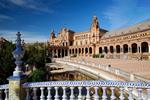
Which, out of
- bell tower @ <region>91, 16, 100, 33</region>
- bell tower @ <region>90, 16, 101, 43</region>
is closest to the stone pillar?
bell tower @ <region>90, 16, 101, 43</region>

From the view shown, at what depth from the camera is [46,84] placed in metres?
6.04

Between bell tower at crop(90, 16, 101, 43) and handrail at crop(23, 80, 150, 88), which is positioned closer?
handrail at crop(23, 80, 150, 88)

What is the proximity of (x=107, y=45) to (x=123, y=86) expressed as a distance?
56316 millimetres

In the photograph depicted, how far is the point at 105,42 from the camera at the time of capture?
6319 cm

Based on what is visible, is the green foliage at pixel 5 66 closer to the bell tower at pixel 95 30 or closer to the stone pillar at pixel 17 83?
the stone pillar at pixel 17 83

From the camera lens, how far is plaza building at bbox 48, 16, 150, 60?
45.9 metres

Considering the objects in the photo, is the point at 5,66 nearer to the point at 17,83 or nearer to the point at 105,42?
the point at 17,83

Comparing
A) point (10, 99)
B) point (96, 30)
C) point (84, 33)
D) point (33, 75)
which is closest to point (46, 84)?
point (10, 99)

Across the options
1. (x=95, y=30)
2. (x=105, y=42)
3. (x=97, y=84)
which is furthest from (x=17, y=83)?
(x=95, y=30)

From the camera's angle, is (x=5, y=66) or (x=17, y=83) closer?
(x=17, y=83)

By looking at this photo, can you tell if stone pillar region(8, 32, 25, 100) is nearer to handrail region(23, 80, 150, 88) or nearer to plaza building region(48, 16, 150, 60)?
handrail region(23, 80, 150, 88)

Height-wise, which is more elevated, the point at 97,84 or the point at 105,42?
the point at 105,42

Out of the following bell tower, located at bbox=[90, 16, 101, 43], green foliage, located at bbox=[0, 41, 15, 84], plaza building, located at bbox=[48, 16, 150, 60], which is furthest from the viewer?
bell tower, located at bbox=[90, 16, 101, 43]

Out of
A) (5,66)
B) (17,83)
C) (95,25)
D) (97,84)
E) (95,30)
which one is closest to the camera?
(97,84)
